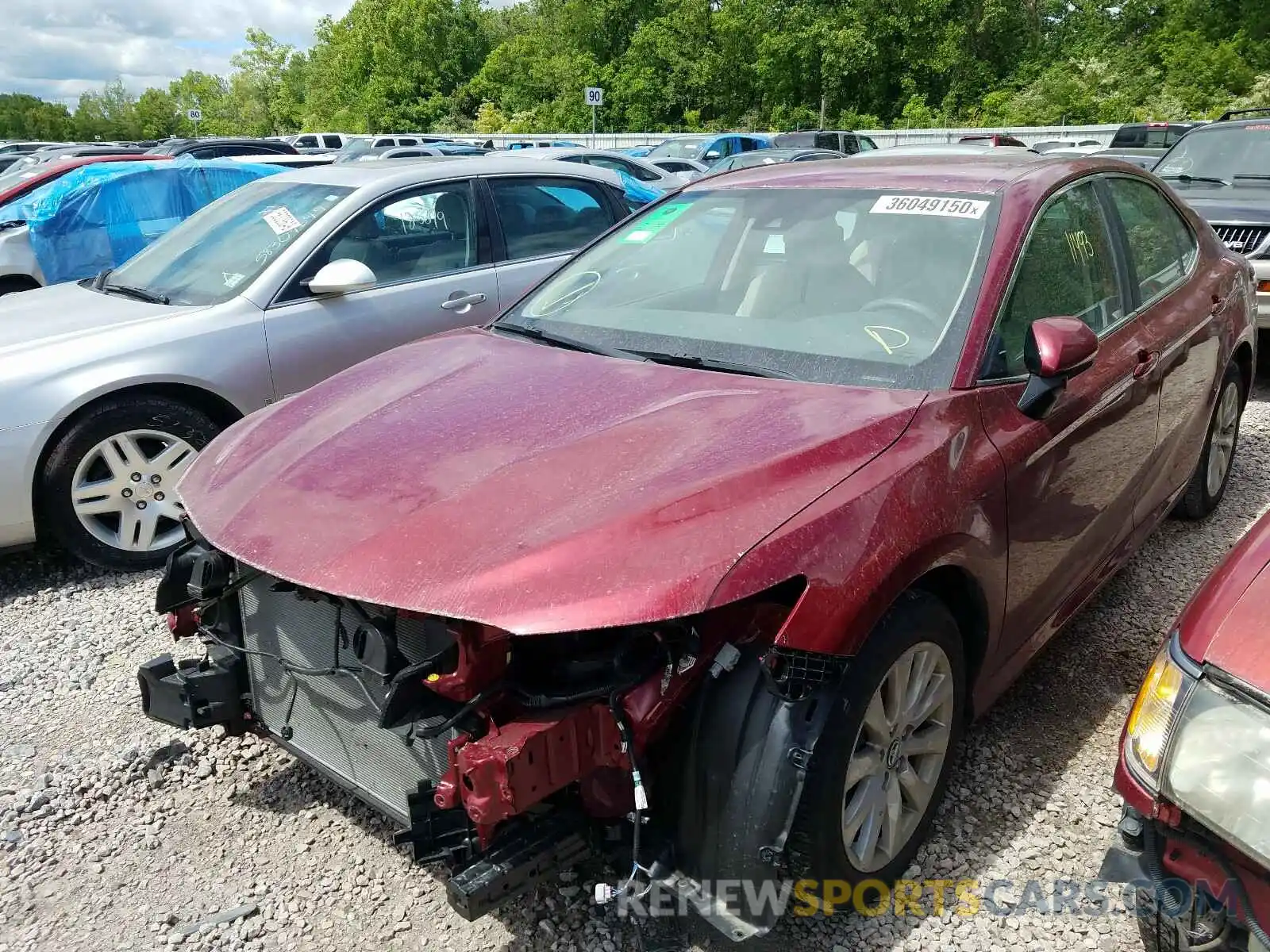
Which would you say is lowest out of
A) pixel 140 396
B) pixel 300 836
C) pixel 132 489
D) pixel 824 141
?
pixel 300 836

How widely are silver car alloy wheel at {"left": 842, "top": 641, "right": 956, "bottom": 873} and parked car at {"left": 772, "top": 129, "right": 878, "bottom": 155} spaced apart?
2336 cm

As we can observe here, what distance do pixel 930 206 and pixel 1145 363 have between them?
92cm

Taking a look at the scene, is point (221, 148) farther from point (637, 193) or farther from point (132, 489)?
point (132, 489)

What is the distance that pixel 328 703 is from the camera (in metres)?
2.36

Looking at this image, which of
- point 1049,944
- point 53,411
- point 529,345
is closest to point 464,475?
point 529,345

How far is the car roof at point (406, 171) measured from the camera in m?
5.18

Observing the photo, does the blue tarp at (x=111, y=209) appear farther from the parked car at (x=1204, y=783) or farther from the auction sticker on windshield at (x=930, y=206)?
the parked car at (x=1204, y=783)

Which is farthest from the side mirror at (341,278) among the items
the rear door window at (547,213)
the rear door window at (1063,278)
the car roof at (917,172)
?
the rear door window at (1063,278)

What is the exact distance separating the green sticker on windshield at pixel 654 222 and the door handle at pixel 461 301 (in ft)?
5.93

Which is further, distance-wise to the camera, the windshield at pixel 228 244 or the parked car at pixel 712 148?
the parked car at pixel 712 148

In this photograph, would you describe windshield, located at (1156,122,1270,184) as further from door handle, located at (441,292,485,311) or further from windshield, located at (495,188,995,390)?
windshield, located at (495,188,995,390)

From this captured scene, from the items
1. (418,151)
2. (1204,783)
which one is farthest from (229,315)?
(418,151)

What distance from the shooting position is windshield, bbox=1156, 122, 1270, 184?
26.4 ft

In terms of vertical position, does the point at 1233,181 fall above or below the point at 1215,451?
above
